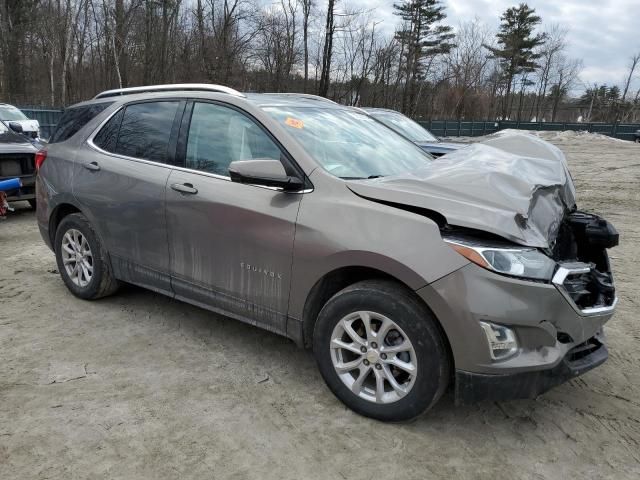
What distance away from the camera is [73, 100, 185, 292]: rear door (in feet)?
12.4

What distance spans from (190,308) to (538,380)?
115 inches

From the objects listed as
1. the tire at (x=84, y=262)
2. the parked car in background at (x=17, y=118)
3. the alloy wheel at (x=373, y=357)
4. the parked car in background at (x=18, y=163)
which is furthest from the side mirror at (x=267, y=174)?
the parked car in background at (x=17, y=118)

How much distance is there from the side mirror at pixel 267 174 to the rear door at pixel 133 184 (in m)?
0.91

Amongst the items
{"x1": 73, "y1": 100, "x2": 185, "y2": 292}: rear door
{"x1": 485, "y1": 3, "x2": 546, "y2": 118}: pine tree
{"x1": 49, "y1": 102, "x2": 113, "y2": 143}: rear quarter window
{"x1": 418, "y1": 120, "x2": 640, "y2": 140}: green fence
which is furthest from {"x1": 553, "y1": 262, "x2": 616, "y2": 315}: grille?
{"x1": 485, "y1": 3, "x2": 546, "y2": 118}: pine tree

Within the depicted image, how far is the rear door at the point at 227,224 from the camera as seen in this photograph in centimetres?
312

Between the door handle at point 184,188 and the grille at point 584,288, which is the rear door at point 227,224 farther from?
the grille at point 584,288

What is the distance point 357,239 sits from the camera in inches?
109

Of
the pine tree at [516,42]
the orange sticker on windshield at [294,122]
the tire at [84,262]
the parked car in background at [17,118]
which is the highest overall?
the pine tree at [516,42]

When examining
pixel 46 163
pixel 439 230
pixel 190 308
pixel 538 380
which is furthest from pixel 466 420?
pixel 46 163

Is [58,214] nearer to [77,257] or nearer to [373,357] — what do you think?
[77,257]

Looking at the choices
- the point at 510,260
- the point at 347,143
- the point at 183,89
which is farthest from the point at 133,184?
the point at 510,260

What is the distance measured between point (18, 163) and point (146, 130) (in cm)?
512

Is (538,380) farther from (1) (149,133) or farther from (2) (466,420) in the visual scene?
(1) (149,133)

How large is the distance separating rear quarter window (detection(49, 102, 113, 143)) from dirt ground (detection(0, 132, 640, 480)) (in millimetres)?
1599
